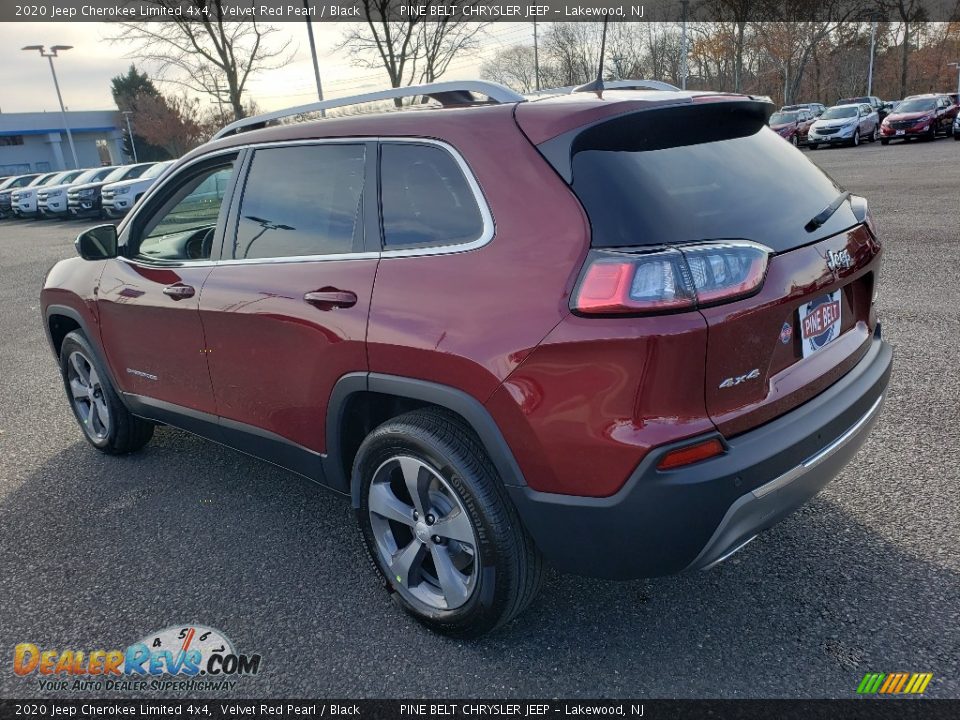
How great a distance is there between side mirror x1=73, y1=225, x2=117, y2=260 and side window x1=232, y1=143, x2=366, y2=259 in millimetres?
1058

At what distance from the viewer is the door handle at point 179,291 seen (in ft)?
11.0

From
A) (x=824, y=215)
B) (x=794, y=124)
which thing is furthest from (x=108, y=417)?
(x=794, y=124)

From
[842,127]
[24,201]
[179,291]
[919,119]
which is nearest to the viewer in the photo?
[179,291]

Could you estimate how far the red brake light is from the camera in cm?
203

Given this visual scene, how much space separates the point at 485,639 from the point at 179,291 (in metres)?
2.08

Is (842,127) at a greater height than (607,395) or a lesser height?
lesser

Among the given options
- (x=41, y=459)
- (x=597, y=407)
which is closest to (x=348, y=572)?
(x=597, y=407)

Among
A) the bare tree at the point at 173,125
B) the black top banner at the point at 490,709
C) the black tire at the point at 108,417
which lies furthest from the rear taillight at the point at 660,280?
the bare tree at the point at 173,125

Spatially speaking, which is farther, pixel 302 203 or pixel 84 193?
pixel 84 193

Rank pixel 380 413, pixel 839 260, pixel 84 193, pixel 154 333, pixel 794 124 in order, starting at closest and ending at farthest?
pixel 839 260 → pixel 380 413 → pixel 154 333 → pixel 84 193 → pixel 794 124

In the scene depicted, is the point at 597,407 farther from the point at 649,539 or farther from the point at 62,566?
the point at 62,566

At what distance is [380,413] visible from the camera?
9.33 feet

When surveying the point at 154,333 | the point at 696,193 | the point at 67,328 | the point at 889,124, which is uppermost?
the point at 696,193

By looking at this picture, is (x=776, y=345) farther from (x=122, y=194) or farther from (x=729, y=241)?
(x=122, y=194)
